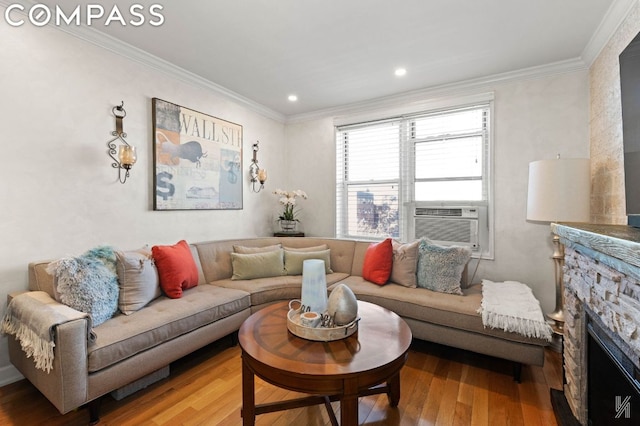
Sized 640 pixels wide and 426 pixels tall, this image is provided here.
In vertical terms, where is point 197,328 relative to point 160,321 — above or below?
below

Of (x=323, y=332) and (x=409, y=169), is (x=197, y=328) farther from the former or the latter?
(x=409, y=169)

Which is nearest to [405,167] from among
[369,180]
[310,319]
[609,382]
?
[369,180]

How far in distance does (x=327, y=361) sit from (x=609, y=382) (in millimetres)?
1191

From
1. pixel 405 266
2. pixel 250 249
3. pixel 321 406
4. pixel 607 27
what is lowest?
pixel 321 406

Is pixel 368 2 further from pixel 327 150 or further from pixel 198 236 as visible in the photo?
pixel 198 236

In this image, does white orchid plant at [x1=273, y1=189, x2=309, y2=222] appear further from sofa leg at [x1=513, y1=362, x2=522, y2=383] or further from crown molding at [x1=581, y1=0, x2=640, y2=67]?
crown molding at [x1=581, y1=0, x2=640, y2=67]

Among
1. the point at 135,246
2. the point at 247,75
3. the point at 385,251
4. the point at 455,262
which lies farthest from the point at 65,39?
the point at 455,262

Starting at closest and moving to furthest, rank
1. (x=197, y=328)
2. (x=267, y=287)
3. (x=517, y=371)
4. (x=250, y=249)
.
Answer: (x=517, y=371)
(x=197, y=328)
(x=267, y=287)
(x=250, y=249)

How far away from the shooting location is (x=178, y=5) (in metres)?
1.94

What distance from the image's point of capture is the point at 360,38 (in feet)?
7.57

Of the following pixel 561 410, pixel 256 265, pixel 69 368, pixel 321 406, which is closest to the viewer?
pixel 69 368

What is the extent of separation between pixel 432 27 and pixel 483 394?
2590 mm

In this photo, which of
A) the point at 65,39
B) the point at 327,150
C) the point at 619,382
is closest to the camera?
the point at 619,382

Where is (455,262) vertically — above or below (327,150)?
below
